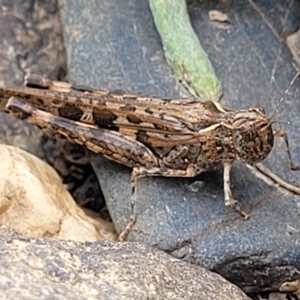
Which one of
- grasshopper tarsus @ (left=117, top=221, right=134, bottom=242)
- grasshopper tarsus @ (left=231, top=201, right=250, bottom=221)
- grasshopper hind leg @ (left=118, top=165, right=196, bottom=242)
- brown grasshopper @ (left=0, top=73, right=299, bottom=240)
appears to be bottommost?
grasshopper tarsus @ (left=117, top=221, right=134, bottom=242)

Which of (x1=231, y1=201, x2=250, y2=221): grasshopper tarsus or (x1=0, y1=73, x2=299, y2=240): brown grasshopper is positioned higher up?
(x1=0, y1=73, x2=299, y2=240): brown grasshopper

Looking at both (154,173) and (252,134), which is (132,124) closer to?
(154,173)

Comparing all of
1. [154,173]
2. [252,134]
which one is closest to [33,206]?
[154,173]

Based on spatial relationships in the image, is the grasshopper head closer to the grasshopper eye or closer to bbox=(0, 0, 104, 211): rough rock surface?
the grasshopper eye

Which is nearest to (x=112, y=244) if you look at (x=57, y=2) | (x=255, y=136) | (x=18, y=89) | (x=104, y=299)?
(x=104, y=299)

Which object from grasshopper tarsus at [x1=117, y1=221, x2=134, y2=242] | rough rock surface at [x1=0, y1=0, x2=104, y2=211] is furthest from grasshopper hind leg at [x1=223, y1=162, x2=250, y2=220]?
rough rock surface at [x1=0, y1=0, x2=104, y2=211]

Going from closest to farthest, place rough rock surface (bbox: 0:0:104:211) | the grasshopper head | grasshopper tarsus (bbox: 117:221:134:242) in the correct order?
the grasshopper head, grasshopper tarsus (bbox: 117:221:134:242), rough rock surface (bbox: 0:0:104:211)
